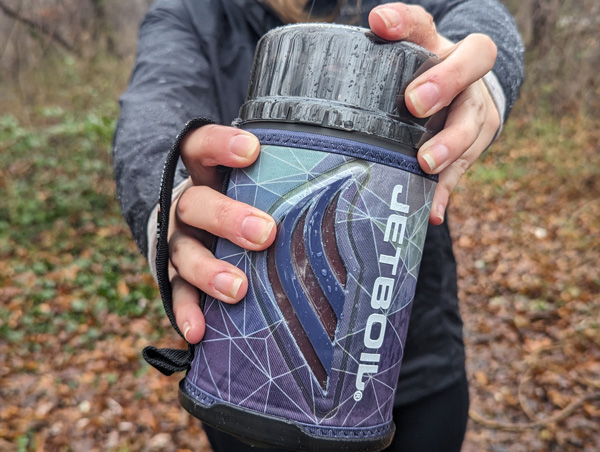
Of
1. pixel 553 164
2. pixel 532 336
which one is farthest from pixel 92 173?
pixel 553 164

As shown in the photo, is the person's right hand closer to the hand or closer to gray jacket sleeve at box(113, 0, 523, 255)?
gray jacket sleeve at box(113, 0, 523, 255)

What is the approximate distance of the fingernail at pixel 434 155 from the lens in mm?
739

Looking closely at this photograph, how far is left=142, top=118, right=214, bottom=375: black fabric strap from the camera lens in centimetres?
82

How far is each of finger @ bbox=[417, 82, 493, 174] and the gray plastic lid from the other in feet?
0.10

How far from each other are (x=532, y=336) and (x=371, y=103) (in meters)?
3.72

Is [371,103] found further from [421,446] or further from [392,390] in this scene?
[421,446]

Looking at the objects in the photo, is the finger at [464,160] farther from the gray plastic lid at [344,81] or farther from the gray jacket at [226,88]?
the gray plastic lid at [344,81]

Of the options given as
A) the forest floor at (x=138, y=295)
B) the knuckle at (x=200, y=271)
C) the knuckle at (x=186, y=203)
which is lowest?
the forest floor at (x=138, y=295)

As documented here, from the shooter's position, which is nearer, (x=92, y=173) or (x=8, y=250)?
(x=8, y=250)

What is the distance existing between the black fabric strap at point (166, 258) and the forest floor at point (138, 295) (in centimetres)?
280

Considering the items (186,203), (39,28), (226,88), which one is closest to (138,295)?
(226,88)

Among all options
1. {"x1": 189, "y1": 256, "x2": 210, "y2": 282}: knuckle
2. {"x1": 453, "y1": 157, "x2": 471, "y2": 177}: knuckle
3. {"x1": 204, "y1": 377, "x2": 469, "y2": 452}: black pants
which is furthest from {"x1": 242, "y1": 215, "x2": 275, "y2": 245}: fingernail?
{"x1": 204, "y1": 377, "x2": 469, "y2": 452}: black pants

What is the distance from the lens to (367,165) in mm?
716

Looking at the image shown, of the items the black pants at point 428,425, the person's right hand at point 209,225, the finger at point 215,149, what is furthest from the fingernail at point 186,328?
the black pants at point 428,425
